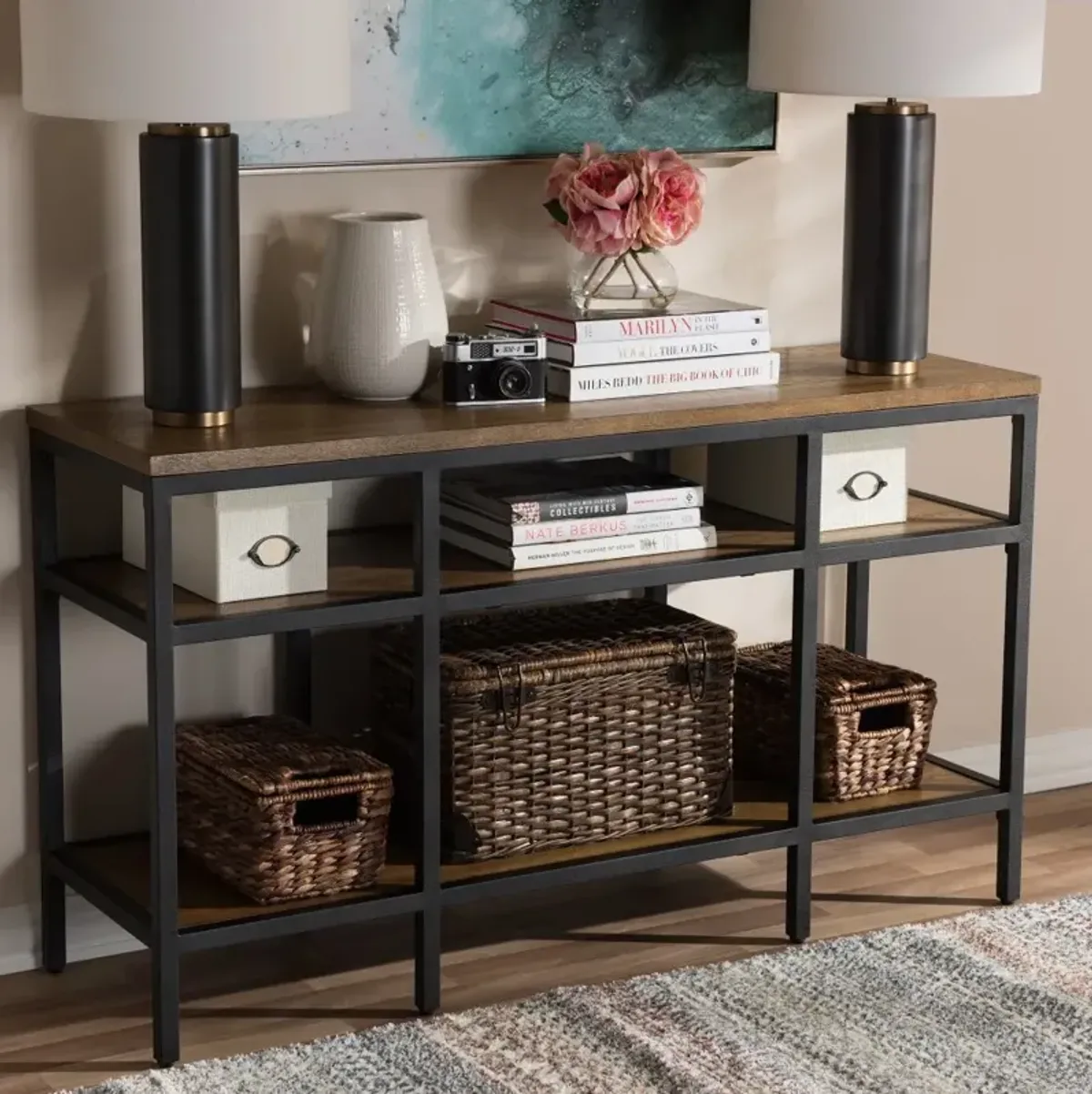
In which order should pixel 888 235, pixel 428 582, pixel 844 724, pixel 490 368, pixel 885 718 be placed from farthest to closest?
1. pixel 885 718
2. pixel 844 724
3. pixel 888 235
4. pixel 490 368
5. pixel 428 582

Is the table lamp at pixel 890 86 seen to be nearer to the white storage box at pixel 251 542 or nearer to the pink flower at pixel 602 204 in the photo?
the pink flower at pixel 602 204

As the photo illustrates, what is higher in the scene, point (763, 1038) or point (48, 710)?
point (48, 710)

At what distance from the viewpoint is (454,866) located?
283 centimetres

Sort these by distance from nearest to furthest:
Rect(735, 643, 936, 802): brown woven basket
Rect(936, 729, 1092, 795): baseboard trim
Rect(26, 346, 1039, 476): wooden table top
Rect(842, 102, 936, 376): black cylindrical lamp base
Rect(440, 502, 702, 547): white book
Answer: Rect(26, 346, 1039, 476): wooden table top, Rect(440, 502, 702, 547): white book, Rect(842, 102, 936, 376): black cylindrical lamp base, Rect(735, 643, 936, 802): brown woven basket, Rect(936, 729, 1092, 795): baseboard trim

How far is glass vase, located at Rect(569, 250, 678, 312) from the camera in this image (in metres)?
2.97

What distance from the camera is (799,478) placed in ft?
9.45

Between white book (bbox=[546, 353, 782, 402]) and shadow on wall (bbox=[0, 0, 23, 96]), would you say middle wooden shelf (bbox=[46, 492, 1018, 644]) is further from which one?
shadow on wall (bbox=[0, 0, 23, 96])

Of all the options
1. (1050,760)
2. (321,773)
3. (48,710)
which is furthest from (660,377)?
(1050,760)

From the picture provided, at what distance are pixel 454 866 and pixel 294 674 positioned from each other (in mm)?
394

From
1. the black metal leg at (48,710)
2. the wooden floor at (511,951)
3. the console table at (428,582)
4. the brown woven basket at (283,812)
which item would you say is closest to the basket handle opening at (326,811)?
the brown woven basket at (283,812)

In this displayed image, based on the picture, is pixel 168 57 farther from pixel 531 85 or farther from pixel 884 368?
pixel 884 368

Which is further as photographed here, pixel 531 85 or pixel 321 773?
pixel 531 85

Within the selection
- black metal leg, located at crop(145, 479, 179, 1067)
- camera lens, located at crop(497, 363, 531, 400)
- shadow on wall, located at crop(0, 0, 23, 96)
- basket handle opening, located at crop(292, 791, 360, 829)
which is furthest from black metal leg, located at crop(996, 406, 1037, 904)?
shadow on wall, located at crop(0, 0, 23, 96)

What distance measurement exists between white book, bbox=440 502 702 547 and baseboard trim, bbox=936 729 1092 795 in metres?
1.04
